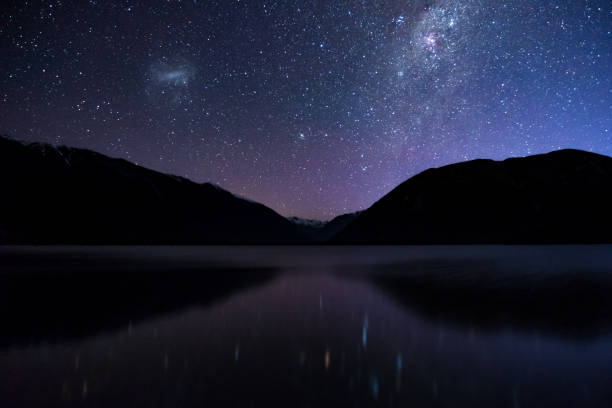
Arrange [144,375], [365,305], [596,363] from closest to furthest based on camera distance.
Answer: [144,375] → [596,363] → [365,305]

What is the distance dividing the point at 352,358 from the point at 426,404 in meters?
2.70

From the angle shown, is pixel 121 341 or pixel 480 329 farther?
pixel 480 329

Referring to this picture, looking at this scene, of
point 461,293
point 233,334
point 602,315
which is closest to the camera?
point 233,334

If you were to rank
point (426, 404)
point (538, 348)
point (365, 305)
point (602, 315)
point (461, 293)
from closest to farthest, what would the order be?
point (426, 404) → point (538, 348) → point (602, 315) → point (365, 305) → point (461, 293)

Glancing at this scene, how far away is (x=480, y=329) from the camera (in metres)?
11.1

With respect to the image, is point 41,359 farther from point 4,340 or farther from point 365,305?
point 365,305

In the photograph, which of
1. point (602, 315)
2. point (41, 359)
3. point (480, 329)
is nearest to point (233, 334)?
point (41, 359)

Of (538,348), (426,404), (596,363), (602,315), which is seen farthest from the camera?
(602,315)

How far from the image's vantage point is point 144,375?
7250 millimetres

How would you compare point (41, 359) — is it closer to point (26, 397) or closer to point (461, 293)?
point (26, 397)

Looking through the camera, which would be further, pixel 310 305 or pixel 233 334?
pixel 310 305

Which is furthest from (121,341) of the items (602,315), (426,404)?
(602,315)

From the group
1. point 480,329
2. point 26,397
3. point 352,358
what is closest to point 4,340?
point 26,397

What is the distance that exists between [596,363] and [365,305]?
845 centimetres
